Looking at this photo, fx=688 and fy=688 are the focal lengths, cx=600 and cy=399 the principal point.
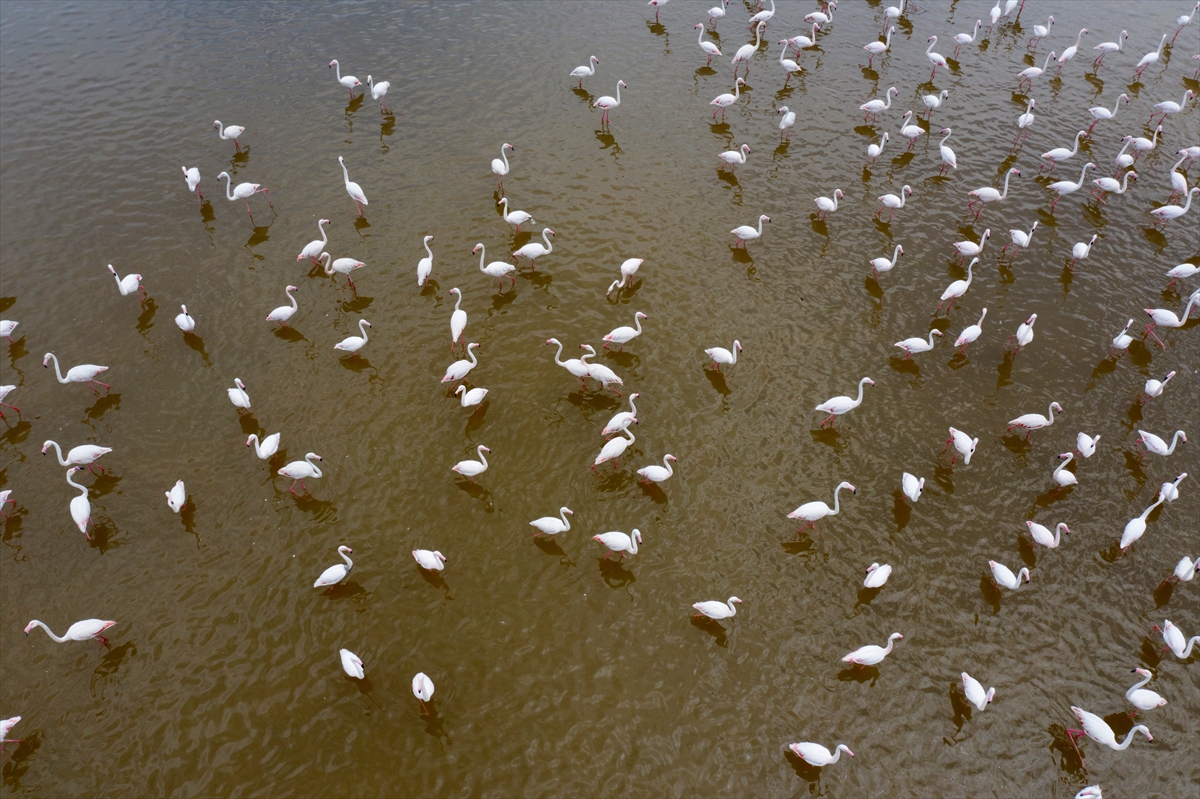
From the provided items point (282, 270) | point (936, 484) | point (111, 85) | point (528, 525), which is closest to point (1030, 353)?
point (936, 484)

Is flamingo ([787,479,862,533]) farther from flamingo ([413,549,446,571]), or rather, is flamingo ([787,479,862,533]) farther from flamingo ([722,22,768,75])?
flamingo ([722,22,768,75])

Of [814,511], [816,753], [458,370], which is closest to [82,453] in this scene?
[458,370]

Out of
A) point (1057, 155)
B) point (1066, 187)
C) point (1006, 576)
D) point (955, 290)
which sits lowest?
point (1006, 576)

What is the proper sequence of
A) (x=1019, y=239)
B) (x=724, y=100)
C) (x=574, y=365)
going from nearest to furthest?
(x=574, y=365), (x=1019, y=239), (x=724, y=100)

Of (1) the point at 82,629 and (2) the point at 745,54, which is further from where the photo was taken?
(2) the point at 745,54

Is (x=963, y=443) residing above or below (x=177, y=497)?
below

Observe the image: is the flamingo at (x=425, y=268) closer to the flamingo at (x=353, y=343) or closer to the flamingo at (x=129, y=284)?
the flamingo at (x=353, y=343)

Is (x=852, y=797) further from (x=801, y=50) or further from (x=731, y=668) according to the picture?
(x=801, y=50)

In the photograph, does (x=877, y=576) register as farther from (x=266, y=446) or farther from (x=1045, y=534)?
(x=266, y=446)
